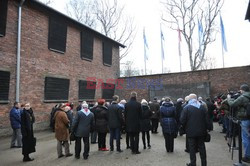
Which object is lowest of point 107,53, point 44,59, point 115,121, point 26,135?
point 26,135

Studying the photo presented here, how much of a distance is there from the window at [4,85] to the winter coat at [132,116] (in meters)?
7.06

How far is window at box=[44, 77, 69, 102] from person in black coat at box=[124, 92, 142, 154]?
7454mm

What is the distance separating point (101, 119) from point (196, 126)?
11.2 feet

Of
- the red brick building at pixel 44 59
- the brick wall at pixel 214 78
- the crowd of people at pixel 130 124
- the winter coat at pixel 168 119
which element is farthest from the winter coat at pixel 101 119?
the brick wall at pixel 214 78

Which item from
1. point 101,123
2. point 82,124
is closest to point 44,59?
point 101,123

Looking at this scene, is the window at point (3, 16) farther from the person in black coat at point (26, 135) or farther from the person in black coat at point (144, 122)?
the person in black coat at point (144, 122)

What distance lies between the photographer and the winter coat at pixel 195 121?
4.67 m

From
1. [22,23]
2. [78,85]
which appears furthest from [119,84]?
[22,23]

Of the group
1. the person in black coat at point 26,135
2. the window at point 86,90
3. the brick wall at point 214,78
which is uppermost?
the brick wall at point 214,78

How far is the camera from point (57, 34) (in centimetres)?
1308

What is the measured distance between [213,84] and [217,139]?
24.8 ft

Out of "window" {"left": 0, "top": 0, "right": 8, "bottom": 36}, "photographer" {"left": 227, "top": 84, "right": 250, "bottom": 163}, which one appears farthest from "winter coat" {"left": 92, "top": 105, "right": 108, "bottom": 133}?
"window" {"left": 0, "top": 0, "right": 8, "bottom": 36}

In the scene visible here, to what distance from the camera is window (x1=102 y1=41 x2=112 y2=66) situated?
17594 millimetres

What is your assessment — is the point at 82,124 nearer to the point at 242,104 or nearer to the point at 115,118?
the point at 115,118
